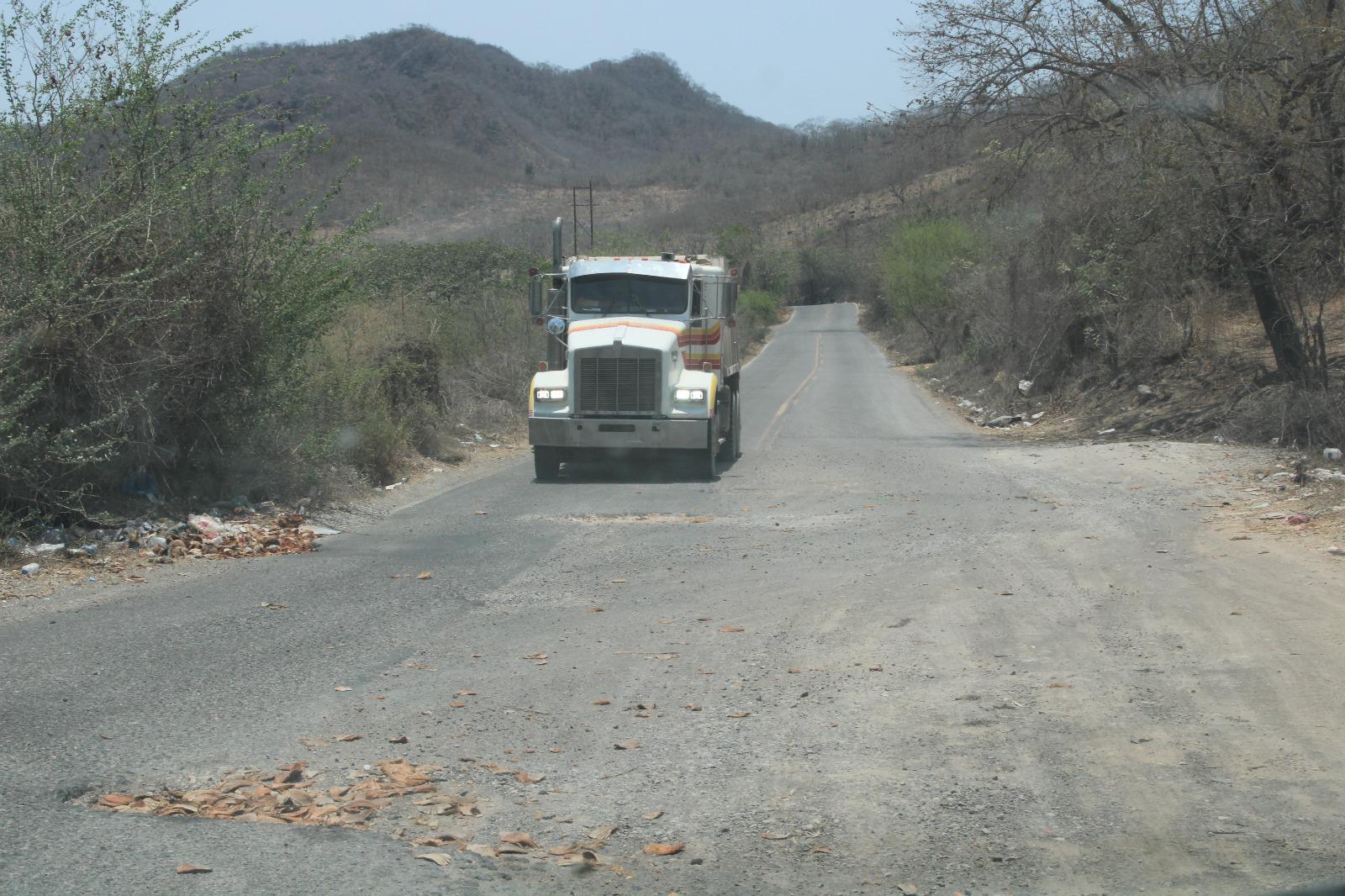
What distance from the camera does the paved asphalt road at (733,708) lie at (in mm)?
4203

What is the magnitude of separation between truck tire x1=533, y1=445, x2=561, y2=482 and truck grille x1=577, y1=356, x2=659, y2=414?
0.76 metres

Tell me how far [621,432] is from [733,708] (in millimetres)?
9203

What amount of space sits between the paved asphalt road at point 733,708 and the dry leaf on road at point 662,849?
5 cm

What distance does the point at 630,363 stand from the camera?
49.1 ft

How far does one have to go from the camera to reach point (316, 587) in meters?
8.80

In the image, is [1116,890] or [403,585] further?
[403,585]

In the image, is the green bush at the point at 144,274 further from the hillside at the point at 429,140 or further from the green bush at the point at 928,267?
the hillside at the point at 429,140

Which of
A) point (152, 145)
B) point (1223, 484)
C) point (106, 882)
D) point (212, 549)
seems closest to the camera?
point (106, 882)

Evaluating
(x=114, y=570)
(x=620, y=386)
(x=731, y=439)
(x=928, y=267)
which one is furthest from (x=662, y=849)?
(x=928, y=267)

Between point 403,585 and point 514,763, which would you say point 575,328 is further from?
point 514,763

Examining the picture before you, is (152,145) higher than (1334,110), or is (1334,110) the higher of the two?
(1334,110)

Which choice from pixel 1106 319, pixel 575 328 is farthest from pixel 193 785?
pixel 1106 319

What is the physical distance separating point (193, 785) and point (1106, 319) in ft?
73.1

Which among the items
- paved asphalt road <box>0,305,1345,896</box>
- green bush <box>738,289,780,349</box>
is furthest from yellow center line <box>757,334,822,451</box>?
paved asphalt road <box>0,305,1345,896</box>
